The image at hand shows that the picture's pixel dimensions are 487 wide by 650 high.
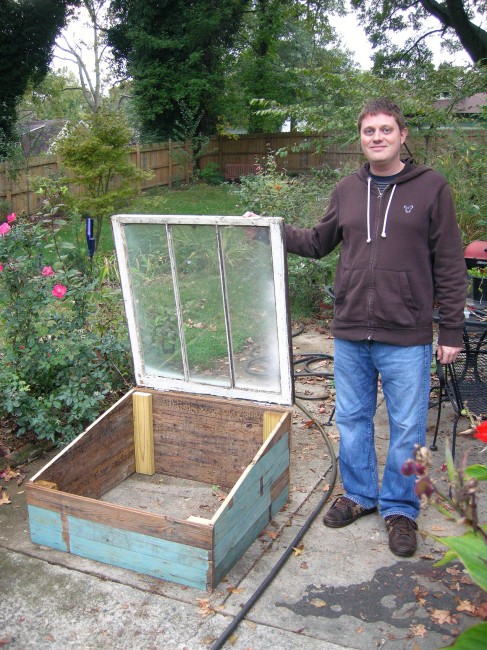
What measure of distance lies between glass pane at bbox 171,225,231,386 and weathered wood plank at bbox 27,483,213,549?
1129 mm

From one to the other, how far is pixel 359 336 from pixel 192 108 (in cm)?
2371

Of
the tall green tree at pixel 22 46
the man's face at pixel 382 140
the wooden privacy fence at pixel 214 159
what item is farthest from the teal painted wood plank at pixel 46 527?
the tall green tree at pixel 22 46

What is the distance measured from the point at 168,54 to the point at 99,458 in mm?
24033

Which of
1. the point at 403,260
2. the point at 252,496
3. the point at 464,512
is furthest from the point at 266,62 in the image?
the point at 464,512

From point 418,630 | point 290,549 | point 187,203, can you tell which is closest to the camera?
point 418,630

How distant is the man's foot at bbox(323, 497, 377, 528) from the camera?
A: 357 centimetres

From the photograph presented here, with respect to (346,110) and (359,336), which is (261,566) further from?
(346,110)

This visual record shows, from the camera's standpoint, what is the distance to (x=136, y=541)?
309 cm

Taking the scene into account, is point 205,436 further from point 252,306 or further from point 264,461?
point 252,306

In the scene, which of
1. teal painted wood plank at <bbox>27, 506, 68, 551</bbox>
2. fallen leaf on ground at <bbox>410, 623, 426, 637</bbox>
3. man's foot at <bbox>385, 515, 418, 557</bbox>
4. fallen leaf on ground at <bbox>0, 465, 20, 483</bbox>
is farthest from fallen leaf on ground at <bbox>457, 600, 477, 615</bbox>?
fallen leaf on ground at <bbox>0, 465, 20, 483</bbox>

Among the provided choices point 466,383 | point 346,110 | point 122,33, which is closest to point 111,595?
point 466,383

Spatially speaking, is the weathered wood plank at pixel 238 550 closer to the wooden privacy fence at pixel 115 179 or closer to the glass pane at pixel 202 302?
the glass pane at pixel 202 302

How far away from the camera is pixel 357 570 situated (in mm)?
3215

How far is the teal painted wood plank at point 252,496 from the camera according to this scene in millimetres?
3023
